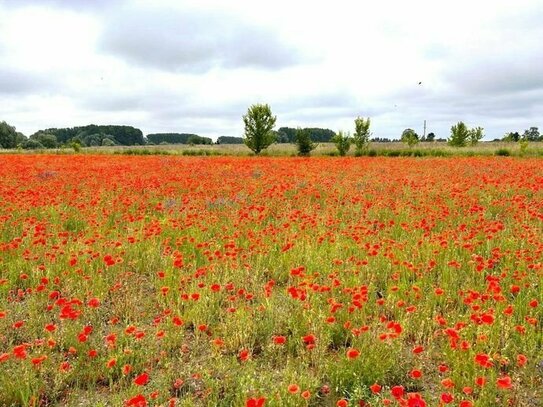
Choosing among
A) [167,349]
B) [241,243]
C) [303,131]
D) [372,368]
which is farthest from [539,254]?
[303,131]

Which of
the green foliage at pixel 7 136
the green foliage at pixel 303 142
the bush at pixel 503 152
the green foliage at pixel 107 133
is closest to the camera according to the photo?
the bush at pixel 503 152

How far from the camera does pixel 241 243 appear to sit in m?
6.84

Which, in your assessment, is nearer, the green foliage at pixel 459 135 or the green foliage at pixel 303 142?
the green foliage at pixel 303 142

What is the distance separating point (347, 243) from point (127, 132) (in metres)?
151

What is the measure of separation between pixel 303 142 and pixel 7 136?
8991 cm

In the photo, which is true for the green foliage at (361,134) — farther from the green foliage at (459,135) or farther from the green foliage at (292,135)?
the green foliage at (292,135)

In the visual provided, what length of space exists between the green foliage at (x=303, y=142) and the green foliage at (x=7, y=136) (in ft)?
291

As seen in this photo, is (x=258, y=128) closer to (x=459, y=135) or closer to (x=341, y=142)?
(x=341, y=142)

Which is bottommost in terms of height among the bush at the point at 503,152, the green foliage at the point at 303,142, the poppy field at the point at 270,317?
the poppy field at the point at 270,317

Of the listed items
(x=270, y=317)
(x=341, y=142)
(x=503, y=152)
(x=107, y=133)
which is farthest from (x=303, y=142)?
(x=107, y=133)

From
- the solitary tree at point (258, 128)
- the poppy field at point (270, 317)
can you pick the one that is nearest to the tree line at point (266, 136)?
the solitary tree at point (258, 128)

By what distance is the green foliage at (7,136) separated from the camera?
4082 inches

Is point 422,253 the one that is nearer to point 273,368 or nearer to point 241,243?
point 241,243

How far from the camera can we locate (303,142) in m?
43.1
